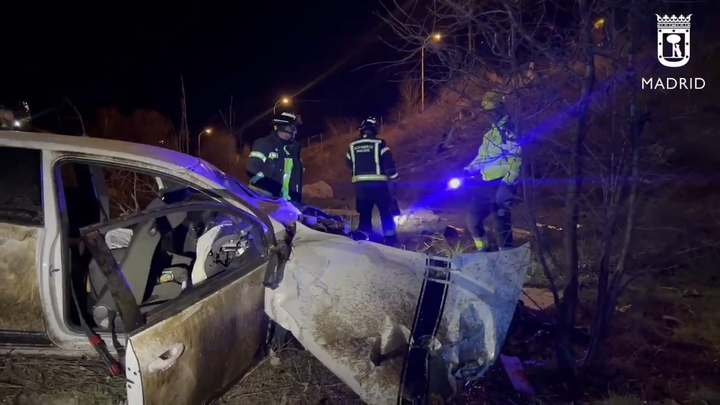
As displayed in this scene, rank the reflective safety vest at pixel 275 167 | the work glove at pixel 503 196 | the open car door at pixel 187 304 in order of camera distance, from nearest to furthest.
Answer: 1. the open car door at pixel 187 304
2. the work glove at pixel 503 196
3. the reflective safety vest at pixel 275 167

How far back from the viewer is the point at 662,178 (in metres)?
3.18

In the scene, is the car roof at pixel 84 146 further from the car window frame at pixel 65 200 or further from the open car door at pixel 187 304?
the open car door at pixel 187 304

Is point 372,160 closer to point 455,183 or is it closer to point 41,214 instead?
point 455,183

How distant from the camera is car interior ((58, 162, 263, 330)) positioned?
116 inches

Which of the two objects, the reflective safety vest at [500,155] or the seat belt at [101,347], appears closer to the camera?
the seat belt at [101,347]

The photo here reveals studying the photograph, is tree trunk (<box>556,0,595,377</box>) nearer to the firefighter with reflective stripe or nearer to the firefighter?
the firefighter

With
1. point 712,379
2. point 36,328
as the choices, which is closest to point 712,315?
point 712,379

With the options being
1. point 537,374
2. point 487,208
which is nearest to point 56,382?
point 537,374

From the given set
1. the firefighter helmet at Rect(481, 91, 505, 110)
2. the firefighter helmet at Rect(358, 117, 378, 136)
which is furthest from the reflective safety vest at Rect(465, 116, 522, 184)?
the firefighter helmet at Rect(358, 117, 378, 136)

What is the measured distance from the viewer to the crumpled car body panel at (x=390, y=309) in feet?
8.73

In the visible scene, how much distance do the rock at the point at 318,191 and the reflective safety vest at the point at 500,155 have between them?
975cm

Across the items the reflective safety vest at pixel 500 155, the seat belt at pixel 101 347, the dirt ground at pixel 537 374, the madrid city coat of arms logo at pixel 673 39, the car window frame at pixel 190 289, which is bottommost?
the dirt ground at pixel 537 374

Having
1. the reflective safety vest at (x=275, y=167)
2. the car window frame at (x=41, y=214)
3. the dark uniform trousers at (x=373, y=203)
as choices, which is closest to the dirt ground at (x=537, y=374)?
the car window frame at (x=41, y=214)

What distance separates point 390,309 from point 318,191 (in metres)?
12.2
